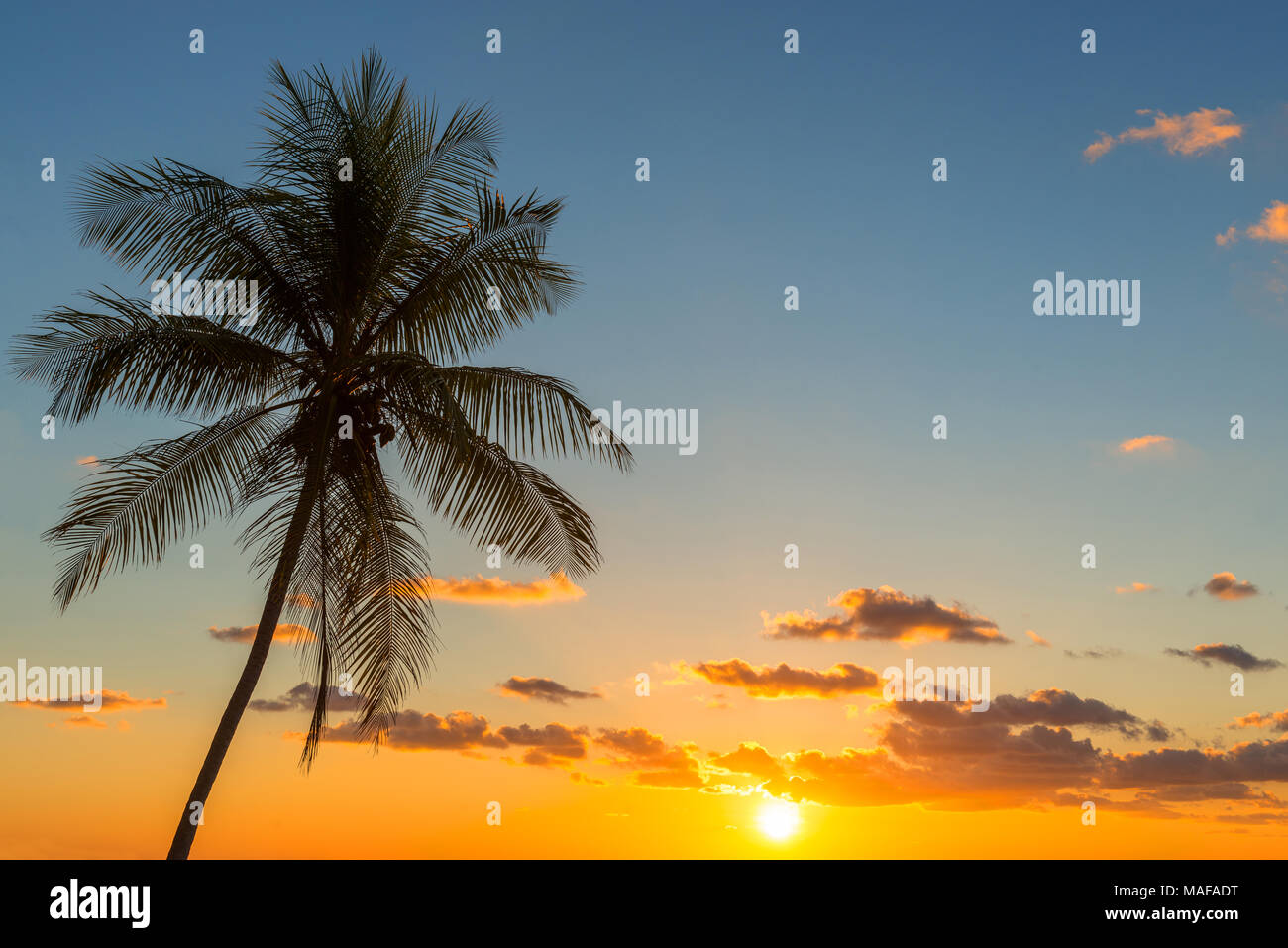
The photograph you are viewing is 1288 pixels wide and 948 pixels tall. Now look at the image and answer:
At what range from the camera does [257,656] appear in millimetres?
15789

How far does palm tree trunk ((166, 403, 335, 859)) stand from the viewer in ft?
49.7

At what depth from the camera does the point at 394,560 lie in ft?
55.0

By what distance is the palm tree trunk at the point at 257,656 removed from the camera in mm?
15141
